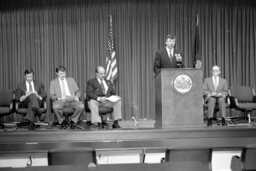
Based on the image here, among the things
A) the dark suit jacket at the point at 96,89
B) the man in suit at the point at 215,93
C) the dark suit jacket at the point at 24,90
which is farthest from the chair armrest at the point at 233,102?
the dark suit jacket at the point at 24,90

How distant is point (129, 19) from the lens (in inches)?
343

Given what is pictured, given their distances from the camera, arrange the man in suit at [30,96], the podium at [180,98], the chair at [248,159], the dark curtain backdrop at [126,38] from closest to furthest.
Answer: the chair at [248,159] → the podium at [180,98] → the man in suit at [30,96] → the dark curtain backdrop at [126,38]

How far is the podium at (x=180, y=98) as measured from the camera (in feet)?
16.8

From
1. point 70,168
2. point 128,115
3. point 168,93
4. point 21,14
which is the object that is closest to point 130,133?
point 168,93

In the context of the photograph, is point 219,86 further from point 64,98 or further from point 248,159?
point 248,159

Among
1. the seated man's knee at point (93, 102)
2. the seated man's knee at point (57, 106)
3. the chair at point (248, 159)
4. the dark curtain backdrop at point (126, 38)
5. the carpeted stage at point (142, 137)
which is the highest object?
the dark curtain backdrop at point (126, 38)

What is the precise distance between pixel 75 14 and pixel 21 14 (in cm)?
122

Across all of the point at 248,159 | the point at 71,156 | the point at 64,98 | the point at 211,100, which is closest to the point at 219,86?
the point at 211,100

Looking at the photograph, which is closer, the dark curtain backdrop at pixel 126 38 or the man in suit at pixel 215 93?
the man in suit at pixel 215 93

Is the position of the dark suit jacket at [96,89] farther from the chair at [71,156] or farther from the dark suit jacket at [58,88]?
the chair at [71,156]

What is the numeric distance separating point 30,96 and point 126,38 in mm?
3064

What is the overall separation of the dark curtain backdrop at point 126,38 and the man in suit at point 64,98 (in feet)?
6.04

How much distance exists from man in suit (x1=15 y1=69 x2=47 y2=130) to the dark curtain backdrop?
5.87 ft

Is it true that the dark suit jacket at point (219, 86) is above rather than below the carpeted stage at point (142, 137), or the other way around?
above
